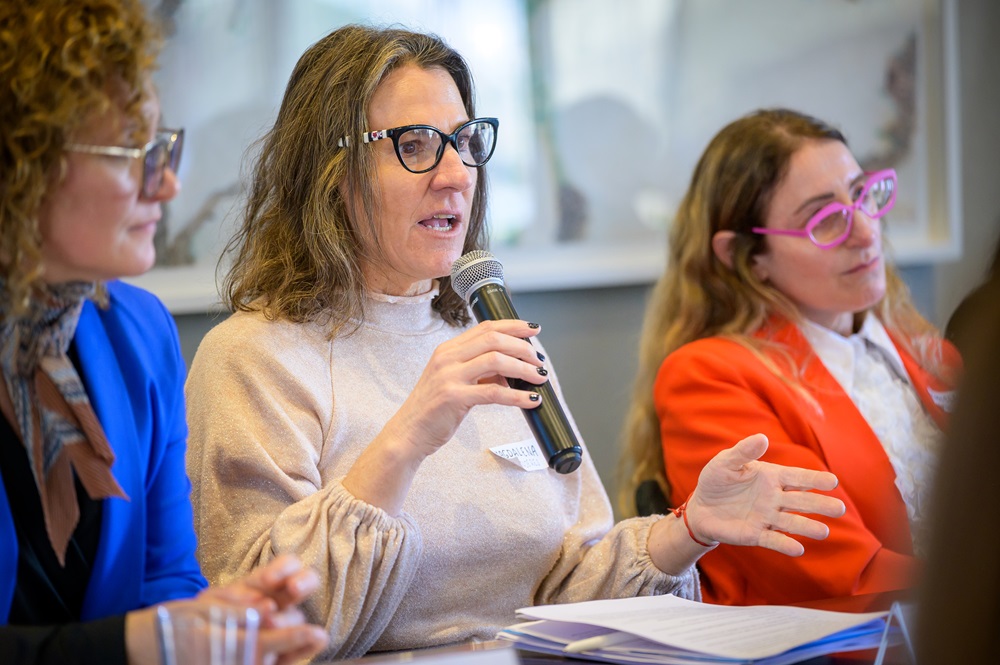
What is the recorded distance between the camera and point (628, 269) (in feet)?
11.1

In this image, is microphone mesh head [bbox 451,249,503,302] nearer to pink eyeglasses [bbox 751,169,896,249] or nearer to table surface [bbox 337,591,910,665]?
table surface [bbox 337,591,910,665]

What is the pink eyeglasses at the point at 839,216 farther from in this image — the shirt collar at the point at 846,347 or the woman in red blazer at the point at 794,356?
the shirt collar at the point at 846,347

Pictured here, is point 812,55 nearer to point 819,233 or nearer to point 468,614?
point 819,233

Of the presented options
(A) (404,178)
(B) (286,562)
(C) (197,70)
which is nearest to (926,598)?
(B) (286,562)

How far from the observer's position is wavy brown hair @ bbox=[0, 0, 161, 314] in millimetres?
1103

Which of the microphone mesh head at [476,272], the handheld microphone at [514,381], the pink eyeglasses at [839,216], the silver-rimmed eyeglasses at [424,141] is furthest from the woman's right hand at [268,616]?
the pink eyeglasses at [839,216]

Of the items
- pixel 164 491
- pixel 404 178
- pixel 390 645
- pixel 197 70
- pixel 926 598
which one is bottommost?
pixel 390 645

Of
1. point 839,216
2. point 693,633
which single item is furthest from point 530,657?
point 839,216

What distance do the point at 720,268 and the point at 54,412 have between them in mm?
1702

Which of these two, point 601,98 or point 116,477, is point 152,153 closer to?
point 116,477

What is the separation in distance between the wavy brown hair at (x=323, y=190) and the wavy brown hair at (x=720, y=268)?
32.0 inches

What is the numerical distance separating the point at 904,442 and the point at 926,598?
167 cm

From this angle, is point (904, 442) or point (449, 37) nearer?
point (904, 442)

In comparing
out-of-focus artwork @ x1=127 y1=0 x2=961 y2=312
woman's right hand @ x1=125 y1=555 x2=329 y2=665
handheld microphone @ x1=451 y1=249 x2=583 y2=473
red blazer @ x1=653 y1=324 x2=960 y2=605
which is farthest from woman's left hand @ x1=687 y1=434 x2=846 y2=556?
out-of-focus artwork @ x1=127 y1=0 x2=961 y2=312
